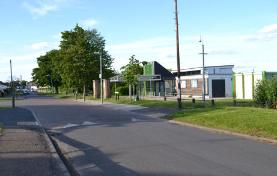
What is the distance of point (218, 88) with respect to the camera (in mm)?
62812

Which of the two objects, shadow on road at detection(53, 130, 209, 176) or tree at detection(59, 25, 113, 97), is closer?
shadow on road at detection(53, 130, 209, 176)

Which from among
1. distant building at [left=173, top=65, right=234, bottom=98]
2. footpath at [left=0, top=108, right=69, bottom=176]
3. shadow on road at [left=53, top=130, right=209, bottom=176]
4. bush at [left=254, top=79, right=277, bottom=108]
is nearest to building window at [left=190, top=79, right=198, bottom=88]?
distant building at [left=173, top=65, right=234, bottom=98]

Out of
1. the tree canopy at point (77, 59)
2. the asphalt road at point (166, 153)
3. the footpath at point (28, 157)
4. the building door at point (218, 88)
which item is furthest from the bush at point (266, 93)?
the tree canopy at point (77, 59)

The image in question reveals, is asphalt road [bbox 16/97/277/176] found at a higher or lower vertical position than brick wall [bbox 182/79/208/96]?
lower

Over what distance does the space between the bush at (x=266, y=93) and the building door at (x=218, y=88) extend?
31534 millimetres

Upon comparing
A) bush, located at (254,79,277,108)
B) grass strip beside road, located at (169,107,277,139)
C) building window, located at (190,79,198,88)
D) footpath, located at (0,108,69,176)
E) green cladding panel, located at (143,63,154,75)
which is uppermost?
green cladding panel, located at (143,63,154,75)

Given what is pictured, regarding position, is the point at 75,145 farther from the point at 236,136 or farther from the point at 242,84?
the point at 242,84

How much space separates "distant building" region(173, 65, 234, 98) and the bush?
103 feet

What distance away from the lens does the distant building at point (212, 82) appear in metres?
62.6

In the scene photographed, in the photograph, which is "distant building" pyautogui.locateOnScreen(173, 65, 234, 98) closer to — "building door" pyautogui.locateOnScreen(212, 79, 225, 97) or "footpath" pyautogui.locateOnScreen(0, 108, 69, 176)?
"building door" pyautogui.locateOnScreen(212, 79, 225, 97)

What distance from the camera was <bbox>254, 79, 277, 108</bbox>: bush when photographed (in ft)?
94.4

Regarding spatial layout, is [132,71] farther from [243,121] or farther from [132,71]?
[243,121]

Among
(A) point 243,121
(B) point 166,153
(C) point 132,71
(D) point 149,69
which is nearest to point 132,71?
(C) point 132,71

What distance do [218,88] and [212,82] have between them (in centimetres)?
110
